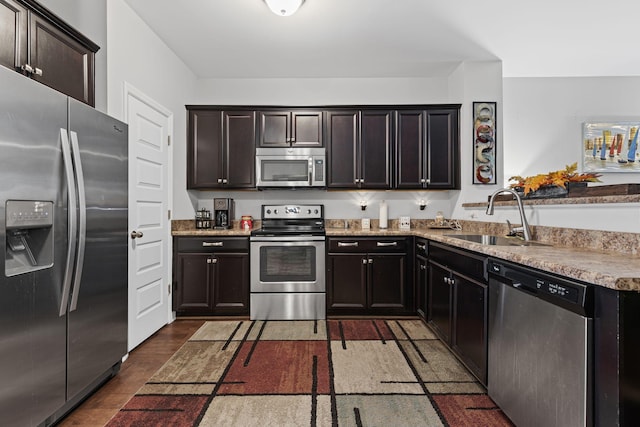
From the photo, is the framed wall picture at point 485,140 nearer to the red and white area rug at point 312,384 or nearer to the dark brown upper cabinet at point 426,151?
the dark brown upper cabinet at point 426,151

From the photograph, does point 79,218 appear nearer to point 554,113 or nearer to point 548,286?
point 548,286

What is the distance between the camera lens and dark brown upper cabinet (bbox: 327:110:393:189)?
12.5ft

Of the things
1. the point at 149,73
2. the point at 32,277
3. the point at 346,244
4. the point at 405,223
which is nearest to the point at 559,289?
the point at 32,277

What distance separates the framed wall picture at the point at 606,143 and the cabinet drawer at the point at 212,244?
13.4ft

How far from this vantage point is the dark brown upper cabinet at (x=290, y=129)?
3.81 meters

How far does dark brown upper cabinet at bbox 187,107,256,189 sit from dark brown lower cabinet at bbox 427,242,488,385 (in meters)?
2.18

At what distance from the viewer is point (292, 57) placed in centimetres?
351

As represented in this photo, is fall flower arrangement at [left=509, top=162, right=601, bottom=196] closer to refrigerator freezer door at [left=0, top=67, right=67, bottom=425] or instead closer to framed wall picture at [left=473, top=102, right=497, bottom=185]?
framed wall picture at [left=473, top=102, right=497, bottom=185]

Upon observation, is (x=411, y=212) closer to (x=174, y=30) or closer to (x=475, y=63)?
(x=475, y=63)

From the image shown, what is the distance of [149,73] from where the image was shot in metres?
2.96

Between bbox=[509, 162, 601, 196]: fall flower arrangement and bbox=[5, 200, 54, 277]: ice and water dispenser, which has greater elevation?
bbox=[509, 162, 601, 196]: fall flower arrangement

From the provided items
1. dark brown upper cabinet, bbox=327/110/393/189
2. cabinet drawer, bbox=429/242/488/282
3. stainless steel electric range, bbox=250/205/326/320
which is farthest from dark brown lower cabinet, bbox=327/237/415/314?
dark brown upper cabinet, bbox=327/110/393/189

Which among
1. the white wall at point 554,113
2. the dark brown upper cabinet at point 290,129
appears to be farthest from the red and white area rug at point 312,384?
the white wall at point 554,113

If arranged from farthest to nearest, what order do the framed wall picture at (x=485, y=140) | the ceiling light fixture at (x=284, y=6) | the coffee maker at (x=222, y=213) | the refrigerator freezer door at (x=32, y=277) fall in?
the coffee maker at (x=222, y=213), the framed wall picture at (x=485, y=140), the ceiling light fixture at (x=284, y=6), the refrigerator freezer door at (x=32, y=277)
